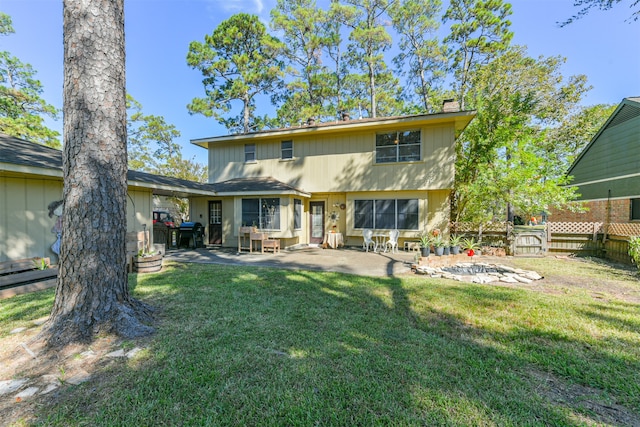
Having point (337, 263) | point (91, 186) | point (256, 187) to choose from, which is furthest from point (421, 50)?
point (91, 186)

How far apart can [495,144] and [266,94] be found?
16435mm

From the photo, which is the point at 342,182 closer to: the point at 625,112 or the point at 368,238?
the point at 368,238

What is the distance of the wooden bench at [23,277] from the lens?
465 cm

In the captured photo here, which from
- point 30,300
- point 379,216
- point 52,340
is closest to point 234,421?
point 52,340

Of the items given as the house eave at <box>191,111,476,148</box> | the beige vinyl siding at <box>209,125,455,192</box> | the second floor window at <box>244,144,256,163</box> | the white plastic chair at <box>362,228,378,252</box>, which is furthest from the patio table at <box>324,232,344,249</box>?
the second floor window at <box>244,144,256,163</box>

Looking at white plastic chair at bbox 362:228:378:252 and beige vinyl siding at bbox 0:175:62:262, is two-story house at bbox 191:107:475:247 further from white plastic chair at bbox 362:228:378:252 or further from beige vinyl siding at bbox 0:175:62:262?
beige vinyl siding at bbox 0:175:62:262

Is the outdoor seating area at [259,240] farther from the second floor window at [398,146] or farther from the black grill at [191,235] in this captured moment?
the second floor window at [398,146]

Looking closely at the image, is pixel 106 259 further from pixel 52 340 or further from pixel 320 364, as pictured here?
pixel 320 364

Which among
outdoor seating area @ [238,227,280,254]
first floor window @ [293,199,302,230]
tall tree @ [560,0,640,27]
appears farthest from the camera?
first floor window @ [293,199,302,230]

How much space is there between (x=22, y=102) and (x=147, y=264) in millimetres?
22731

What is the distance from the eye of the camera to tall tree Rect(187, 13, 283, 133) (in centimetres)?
1830

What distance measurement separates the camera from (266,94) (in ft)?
66.6

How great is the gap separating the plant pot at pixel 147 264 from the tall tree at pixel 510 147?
10.7 meters

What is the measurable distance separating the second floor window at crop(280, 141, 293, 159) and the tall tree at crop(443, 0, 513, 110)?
11860 millimetres
